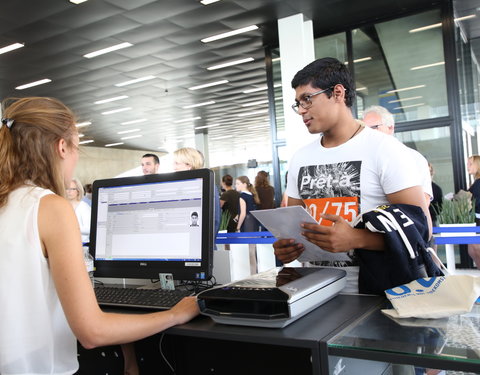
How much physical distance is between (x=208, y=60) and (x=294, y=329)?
7.84 meters

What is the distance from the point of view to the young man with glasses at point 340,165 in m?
1.45

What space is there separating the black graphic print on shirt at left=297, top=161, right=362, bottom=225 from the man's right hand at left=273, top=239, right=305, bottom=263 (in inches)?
8.6

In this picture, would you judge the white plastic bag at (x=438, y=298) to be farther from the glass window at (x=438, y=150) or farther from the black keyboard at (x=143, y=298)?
the glass window at (x=438, y=150)

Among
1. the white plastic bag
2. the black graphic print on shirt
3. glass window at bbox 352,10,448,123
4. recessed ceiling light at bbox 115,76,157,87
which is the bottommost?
the white plastic bag

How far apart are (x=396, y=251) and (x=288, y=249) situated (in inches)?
13.4

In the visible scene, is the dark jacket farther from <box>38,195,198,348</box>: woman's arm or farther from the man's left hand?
<box>38,195,198,348</box>: woman's arm

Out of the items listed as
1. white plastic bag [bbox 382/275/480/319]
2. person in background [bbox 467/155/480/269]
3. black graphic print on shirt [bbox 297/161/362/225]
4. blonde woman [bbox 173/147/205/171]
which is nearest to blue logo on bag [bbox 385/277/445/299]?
white plastic bag [bbox 382/275/480/319]

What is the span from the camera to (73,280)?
977 mm

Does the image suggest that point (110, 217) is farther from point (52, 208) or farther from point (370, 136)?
point (370, 136)

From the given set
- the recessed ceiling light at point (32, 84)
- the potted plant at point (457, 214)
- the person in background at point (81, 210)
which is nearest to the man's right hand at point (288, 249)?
the person in background at point (81, 210)

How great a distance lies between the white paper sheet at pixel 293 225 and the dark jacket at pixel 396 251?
0.35 feet

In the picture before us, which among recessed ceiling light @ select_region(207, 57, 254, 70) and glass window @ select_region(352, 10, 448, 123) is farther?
recessed ceiling light @ select_region(207, 57, 254, 70)

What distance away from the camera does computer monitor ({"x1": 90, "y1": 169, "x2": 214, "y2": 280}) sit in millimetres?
1435

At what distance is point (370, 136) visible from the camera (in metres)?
1.56
